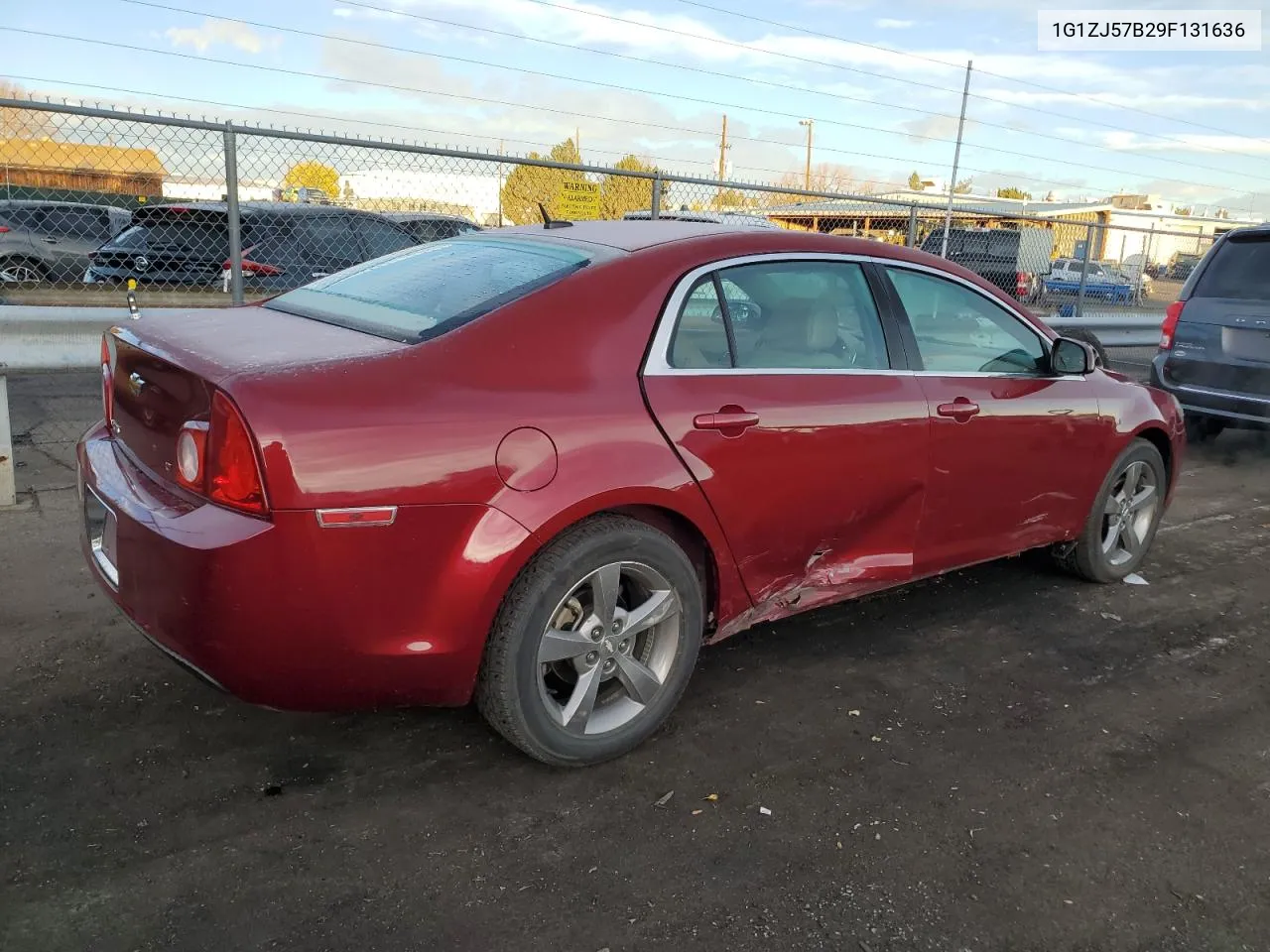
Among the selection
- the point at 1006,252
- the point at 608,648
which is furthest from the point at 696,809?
the point at 1006,252

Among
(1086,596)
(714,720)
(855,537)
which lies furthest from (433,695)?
(1086,596)

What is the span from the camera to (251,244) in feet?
24.7

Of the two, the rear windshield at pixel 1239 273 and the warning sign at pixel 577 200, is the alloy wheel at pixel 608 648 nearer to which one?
the warning sign at pixel 577 200

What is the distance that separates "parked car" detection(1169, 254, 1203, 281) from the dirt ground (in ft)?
66.3

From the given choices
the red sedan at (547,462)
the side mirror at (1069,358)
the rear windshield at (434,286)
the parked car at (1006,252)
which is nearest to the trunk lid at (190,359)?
the red sedan at (547,462)

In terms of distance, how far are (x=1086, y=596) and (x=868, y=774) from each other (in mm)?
2140

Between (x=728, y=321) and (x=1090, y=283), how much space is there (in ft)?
45.4

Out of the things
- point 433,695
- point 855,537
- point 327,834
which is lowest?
point 327,834

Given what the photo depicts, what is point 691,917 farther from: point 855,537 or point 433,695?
point 855,537

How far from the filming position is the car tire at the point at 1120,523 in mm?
4504

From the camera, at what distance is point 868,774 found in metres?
2.94

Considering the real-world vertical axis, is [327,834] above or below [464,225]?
below

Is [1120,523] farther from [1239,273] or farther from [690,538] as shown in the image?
[1239,273]

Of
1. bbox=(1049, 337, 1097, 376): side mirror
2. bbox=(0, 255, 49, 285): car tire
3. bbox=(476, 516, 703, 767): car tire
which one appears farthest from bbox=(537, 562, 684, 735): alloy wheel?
bbox=(0, 255, 49, 285): car tire
